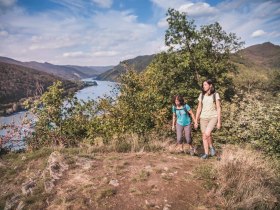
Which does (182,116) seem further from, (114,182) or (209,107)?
(114,182)

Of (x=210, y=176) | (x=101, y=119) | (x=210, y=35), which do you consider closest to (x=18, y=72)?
(x=210, y=35)

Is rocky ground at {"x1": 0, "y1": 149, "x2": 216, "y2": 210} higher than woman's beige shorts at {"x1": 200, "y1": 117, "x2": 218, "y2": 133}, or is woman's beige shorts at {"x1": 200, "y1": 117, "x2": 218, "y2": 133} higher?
woman's beige shorts at {"x1": 200, "y1": 117, "x2": 218, "y2": 133}

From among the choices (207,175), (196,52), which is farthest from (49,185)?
(196,52)

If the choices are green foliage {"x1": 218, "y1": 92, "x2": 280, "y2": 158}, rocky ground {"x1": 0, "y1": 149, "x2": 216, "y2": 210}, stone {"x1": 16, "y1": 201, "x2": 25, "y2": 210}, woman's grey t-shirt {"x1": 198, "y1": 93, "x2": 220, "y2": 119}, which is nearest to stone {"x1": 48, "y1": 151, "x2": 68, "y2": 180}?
rocky ground {"x1": 0, "y1": 149, "x2": 216, "y2": 210}

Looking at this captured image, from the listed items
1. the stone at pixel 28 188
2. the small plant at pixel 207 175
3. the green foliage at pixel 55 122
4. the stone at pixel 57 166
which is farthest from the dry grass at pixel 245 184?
the green foliage at pixel 55 122

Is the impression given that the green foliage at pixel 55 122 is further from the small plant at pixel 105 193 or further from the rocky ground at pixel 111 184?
the small plant at pixel 105 193

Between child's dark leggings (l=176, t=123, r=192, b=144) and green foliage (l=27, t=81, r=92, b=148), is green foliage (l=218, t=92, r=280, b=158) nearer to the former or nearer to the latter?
child's dark leggings (l=176, t=123, r=192, b=144)

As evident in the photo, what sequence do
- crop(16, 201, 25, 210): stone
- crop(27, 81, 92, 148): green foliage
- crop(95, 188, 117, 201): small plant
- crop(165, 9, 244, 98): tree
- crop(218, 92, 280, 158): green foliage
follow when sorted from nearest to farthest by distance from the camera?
1. crop(95, 188, 117, 201): small plant
2. crop(16, 201, 25, 210): stone
3. crop(218, 92, 280, 158): green foliage
4. crop(27, 81, 92, 148): green foliage
5. crop(165, 9, 244, 98): tree

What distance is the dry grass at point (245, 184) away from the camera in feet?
15.6

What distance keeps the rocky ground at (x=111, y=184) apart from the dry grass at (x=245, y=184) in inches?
14.8

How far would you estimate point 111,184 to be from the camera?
5.52m

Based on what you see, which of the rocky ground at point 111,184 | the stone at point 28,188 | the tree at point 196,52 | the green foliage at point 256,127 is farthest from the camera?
the tree at point 196,52

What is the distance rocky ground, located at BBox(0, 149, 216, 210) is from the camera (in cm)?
A: 488

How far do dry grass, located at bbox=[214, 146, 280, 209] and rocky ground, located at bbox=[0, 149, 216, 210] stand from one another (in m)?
0.38
